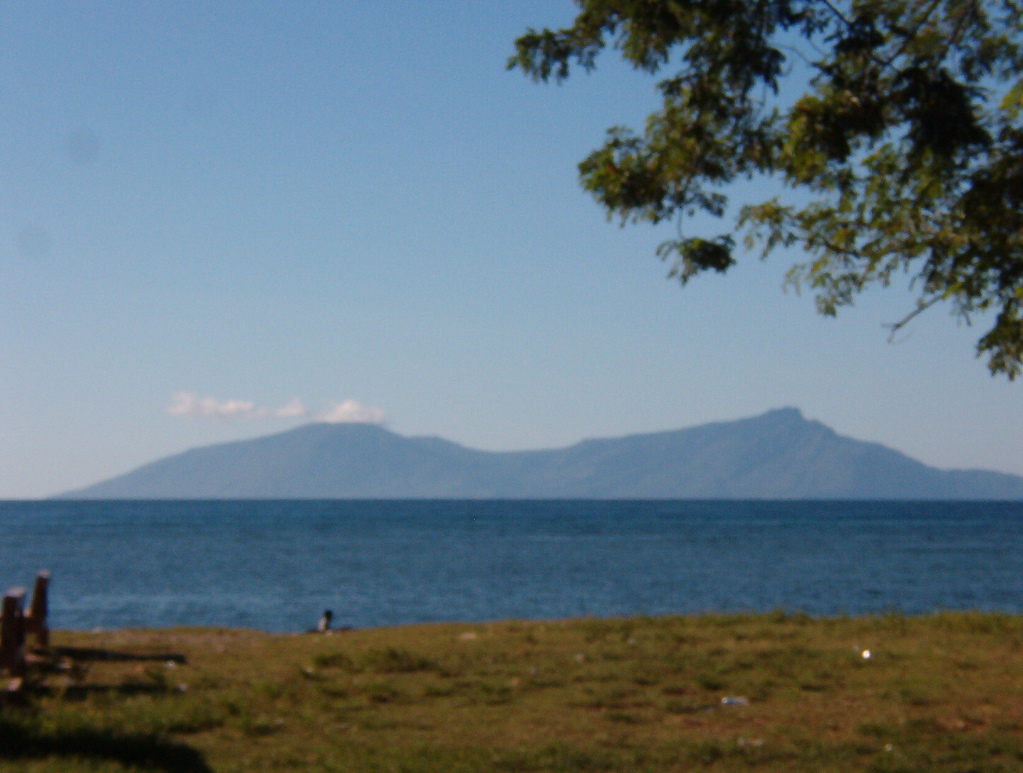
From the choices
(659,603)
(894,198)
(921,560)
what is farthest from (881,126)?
(921,560)

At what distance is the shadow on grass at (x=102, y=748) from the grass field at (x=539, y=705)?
0.02m

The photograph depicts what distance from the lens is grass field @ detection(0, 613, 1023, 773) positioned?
34.0 ft

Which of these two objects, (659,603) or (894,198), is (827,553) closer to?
(659,603)

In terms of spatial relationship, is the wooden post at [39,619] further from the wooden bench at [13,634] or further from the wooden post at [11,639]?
the wooden post at [11,639]

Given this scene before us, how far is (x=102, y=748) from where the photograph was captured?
10.3 m

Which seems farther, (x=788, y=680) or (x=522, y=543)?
(x=522, y=543)

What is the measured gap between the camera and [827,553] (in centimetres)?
9069

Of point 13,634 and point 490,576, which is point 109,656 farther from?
point 490,576

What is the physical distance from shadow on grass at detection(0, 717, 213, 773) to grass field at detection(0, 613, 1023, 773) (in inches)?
0.9

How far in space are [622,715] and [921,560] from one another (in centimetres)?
7425

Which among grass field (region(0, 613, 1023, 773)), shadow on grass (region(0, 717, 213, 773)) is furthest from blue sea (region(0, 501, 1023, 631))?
shadow on grass (region(0, 717, 213, 773))

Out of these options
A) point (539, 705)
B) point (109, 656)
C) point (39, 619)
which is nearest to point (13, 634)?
point (39, 619)

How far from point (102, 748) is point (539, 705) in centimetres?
463

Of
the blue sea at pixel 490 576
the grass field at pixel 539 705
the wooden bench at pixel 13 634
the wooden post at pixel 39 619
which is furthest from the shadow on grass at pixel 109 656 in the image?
the blue sea at pixel 490 576
